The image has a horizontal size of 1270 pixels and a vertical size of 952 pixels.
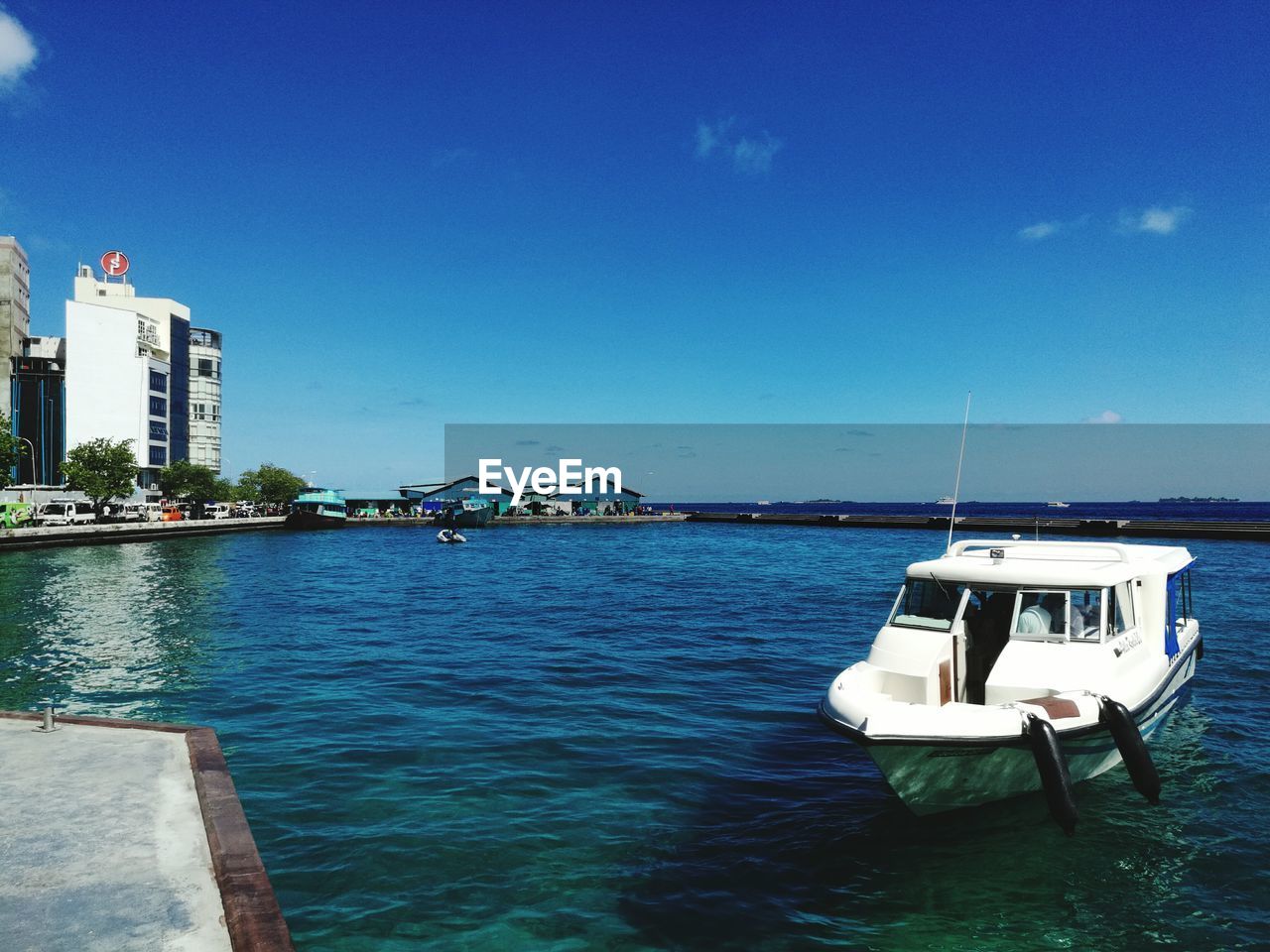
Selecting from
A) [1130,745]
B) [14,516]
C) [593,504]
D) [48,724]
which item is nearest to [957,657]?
[1130,745]

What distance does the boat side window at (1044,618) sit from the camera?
11.4 m

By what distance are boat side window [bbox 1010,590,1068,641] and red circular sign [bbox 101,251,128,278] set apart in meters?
155

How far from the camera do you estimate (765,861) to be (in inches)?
387

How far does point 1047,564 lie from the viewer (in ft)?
40.0

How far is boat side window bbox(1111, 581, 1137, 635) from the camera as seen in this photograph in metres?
11.9

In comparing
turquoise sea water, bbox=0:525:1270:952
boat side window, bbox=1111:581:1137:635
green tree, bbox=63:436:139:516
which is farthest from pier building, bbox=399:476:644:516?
boat side window, bbox=1111:581:1137:635

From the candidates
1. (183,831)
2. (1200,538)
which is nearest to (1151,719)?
(183,831)

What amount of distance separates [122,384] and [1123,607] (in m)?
128

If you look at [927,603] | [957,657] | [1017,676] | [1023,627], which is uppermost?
[927,603]

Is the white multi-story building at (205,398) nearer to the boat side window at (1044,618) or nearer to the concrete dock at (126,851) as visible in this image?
the concrete dock at (126,851)

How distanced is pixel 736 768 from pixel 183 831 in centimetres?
831

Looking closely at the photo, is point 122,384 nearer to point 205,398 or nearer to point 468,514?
point 205,398

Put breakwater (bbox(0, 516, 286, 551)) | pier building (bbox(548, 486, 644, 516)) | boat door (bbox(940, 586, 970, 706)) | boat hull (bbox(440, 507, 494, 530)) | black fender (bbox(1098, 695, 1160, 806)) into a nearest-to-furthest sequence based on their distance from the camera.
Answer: black fender (bbox(1098, 695, 1160, 806)) → boat door (bbox(940, 586, 970, 706)) → breakwater (bbox(0, 516, 286, 551)) → boat hull (bbox(440, 507, 494, 530)) → pier building (bbox(548, 486, 644, 516))

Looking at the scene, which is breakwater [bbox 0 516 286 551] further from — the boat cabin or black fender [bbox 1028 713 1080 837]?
black fender [bbox 1028 713 1080 837]
